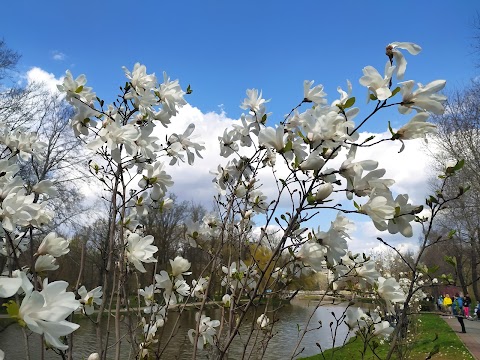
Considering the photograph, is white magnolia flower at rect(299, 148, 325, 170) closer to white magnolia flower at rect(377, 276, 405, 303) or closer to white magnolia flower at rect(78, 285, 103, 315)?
white magnolia flower at rect(377, 276, 405, 303)

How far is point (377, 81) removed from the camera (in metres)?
1.31

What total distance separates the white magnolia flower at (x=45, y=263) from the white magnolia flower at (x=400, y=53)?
142 centimetres

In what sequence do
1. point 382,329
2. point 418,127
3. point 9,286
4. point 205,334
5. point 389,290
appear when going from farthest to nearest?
point 382,329
point 205,334
point 389,290
point 418,127
point 9,286

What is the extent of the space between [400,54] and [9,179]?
141 centimetres

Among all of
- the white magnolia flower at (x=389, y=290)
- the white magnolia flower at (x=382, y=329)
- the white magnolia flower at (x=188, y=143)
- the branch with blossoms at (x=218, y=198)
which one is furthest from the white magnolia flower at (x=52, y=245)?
the white magnolia flower at (x=382, y=329)

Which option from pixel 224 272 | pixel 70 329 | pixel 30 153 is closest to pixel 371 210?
pixel 70 329

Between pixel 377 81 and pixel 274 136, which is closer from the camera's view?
pixel 377 81

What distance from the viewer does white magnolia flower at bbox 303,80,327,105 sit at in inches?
72.6

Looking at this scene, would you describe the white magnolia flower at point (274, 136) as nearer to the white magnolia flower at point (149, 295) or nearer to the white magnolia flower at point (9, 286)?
the white magnolia flower at point (9, 286)

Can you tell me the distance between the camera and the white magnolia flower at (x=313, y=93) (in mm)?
1845

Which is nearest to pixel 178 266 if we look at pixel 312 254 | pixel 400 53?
pixel 312 254

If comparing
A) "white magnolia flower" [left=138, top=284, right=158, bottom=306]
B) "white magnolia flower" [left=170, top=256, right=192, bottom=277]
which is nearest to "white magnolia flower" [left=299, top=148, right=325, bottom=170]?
"white magnolia flower" [left=170, top=256, right=192, bottom=277]

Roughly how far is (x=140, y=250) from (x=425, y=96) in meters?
1.18

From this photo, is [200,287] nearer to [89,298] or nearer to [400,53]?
[89,298]
